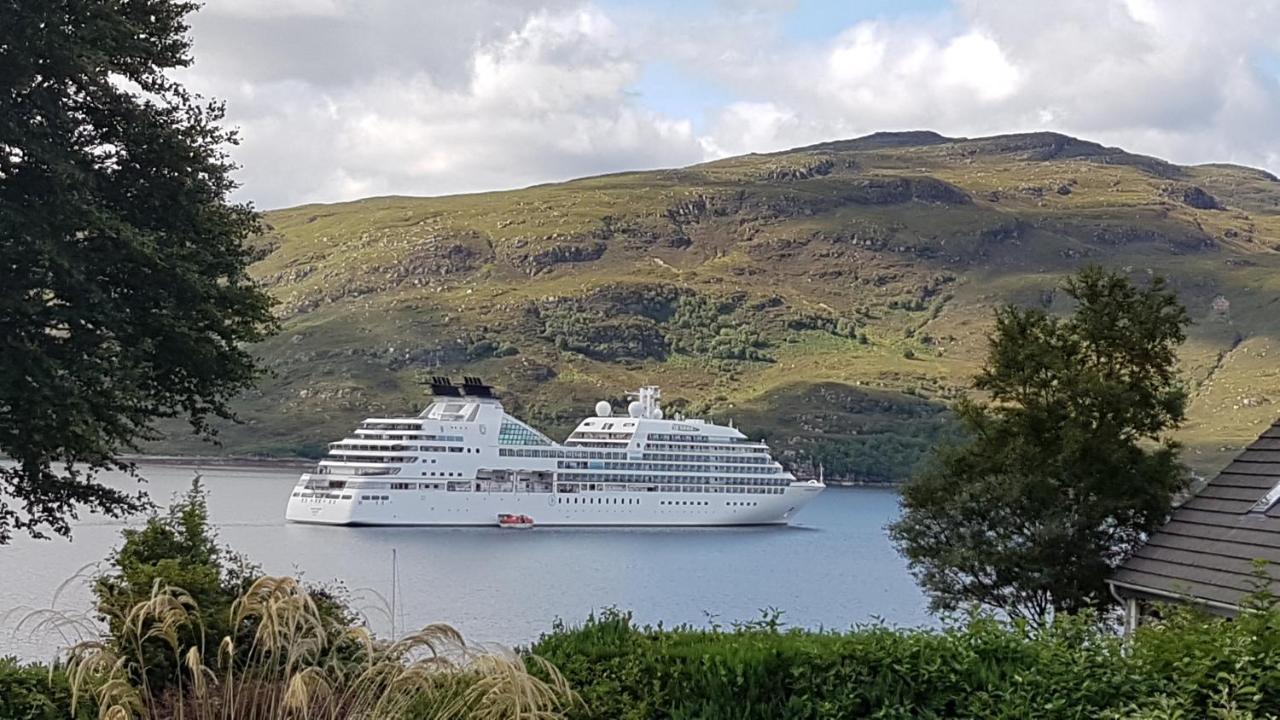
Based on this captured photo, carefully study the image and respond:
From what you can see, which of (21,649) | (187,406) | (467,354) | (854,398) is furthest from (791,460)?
(187,406)

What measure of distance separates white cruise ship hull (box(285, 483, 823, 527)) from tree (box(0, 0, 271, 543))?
62409 mm

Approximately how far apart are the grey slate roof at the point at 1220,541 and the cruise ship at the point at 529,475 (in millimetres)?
63807

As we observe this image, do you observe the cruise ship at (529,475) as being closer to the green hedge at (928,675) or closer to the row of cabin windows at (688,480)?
the row of cabin windows at (688,480)

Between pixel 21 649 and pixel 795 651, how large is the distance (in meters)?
26.5

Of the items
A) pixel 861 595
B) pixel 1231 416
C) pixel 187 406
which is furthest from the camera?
pixel 1231 416

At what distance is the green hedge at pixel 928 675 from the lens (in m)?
5.47

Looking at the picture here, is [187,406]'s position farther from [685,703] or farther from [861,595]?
[861,595]

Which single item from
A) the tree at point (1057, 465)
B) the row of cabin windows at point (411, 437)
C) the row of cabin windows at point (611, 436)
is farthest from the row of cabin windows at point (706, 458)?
the tree at point (1057, 465)

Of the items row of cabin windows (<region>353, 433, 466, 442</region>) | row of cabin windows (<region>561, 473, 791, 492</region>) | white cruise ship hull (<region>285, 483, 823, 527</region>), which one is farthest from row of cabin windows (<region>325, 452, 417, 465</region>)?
row of cabin windows (<region>561, 473, 791, 492</region>)

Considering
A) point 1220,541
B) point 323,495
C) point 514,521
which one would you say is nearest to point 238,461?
point 323,495

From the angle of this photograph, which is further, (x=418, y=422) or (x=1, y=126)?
(x=418, y=422)

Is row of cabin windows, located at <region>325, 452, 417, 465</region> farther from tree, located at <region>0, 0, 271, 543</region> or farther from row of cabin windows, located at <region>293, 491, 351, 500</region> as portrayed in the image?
tree, located at <region>0, 0, 271, 543</region>

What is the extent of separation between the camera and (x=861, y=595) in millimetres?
50281

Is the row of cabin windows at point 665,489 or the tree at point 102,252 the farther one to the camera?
the row of cabin windows at point 665,489
